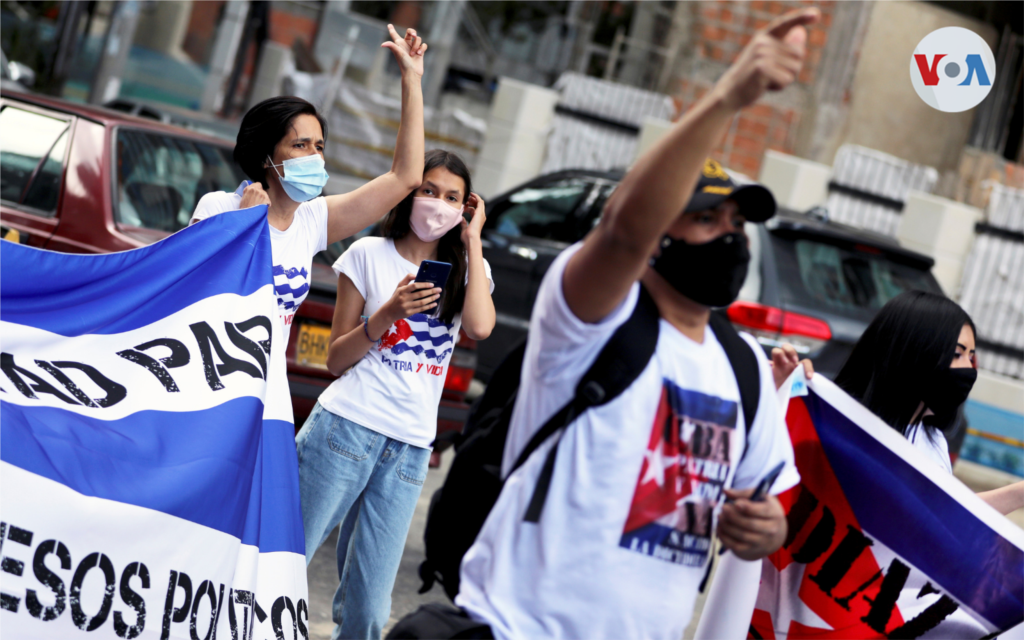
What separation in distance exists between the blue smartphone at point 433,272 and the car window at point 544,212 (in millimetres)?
4341

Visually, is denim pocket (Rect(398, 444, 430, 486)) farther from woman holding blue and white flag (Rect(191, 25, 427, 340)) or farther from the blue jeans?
woman holding blue and white flag (Rect(191, 25, 427, 340))

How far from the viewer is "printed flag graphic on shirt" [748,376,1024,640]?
9.56 feet

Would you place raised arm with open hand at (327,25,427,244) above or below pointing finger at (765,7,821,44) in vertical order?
below

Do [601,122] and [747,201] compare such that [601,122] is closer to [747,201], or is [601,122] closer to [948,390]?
[948,390]

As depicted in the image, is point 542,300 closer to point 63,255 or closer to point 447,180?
point 447,180

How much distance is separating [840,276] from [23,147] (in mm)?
4662

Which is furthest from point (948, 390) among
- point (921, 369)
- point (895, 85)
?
point (895, 85)

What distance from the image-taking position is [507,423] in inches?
91.3

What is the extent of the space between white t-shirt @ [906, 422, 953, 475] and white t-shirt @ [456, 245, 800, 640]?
1.22 metres

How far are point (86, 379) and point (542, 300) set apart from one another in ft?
5.56

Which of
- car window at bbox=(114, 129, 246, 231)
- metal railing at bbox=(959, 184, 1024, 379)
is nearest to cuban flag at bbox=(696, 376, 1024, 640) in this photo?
car window at bbox=(114, 129, 246, 231)

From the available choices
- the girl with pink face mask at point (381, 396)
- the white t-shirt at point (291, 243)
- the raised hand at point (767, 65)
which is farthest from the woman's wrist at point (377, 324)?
the raised hand at point (767, 65)

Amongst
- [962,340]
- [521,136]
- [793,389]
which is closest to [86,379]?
[793,389]

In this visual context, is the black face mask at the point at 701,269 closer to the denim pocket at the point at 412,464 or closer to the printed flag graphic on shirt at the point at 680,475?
the printed flag graphic on shirt at the point at 680,475
